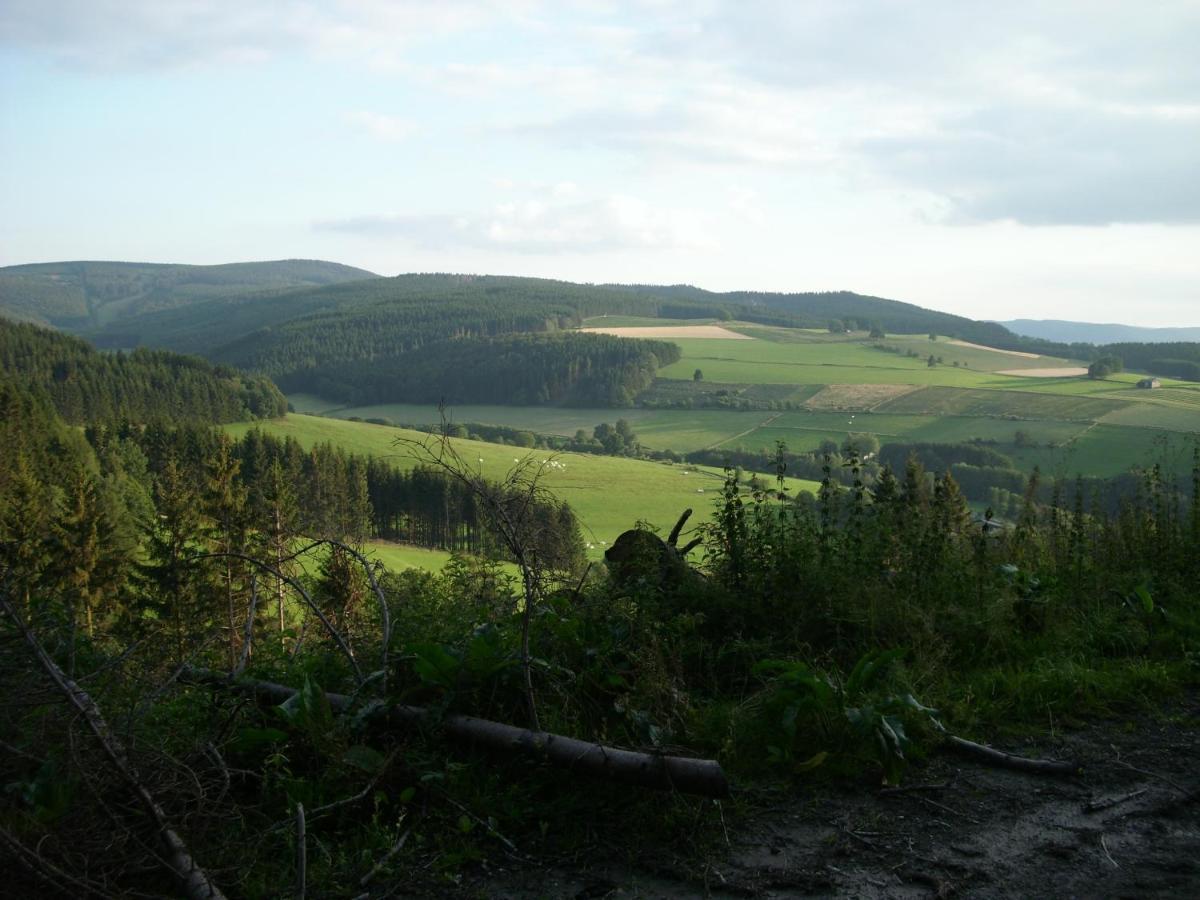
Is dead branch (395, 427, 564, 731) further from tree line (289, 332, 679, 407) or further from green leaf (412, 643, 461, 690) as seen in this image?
tree line (289, 332, 679, 407)

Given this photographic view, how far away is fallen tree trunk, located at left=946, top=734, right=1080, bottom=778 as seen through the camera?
→ 492 cm

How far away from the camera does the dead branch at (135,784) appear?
3.70 meters

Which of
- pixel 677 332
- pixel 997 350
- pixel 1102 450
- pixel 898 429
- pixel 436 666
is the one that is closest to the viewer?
pixel 436 666

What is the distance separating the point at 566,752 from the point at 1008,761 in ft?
8.04

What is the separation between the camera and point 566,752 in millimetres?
4633

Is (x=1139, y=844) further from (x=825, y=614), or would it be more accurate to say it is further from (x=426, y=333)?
(x=426, y=333)

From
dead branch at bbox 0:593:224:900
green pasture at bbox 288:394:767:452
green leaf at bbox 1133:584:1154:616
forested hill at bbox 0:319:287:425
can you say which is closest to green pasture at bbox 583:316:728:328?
green pasture at bbox 288:394:767:452

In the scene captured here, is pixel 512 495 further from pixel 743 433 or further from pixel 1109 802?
pixel 743 433

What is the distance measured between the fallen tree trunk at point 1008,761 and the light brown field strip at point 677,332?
147172 mm

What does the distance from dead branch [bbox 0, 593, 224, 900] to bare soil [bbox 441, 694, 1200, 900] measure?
39.6 inches

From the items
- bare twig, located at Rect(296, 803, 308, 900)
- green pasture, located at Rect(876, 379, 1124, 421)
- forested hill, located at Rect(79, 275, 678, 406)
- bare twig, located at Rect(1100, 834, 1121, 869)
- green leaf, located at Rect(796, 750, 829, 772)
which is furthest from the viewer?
forested hill, located at Rect(79, 275, 678, 406)

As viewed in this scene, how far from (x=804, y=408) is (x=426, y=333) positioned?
342 ft

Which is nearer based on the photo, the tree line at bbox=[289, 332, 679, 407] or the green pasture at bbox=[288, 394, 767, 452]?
the green pasture at bbox=[288, 394, 767, 452]

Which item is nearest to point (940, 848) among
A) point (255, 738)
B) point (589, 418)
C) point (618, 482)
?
point (255, 738)
